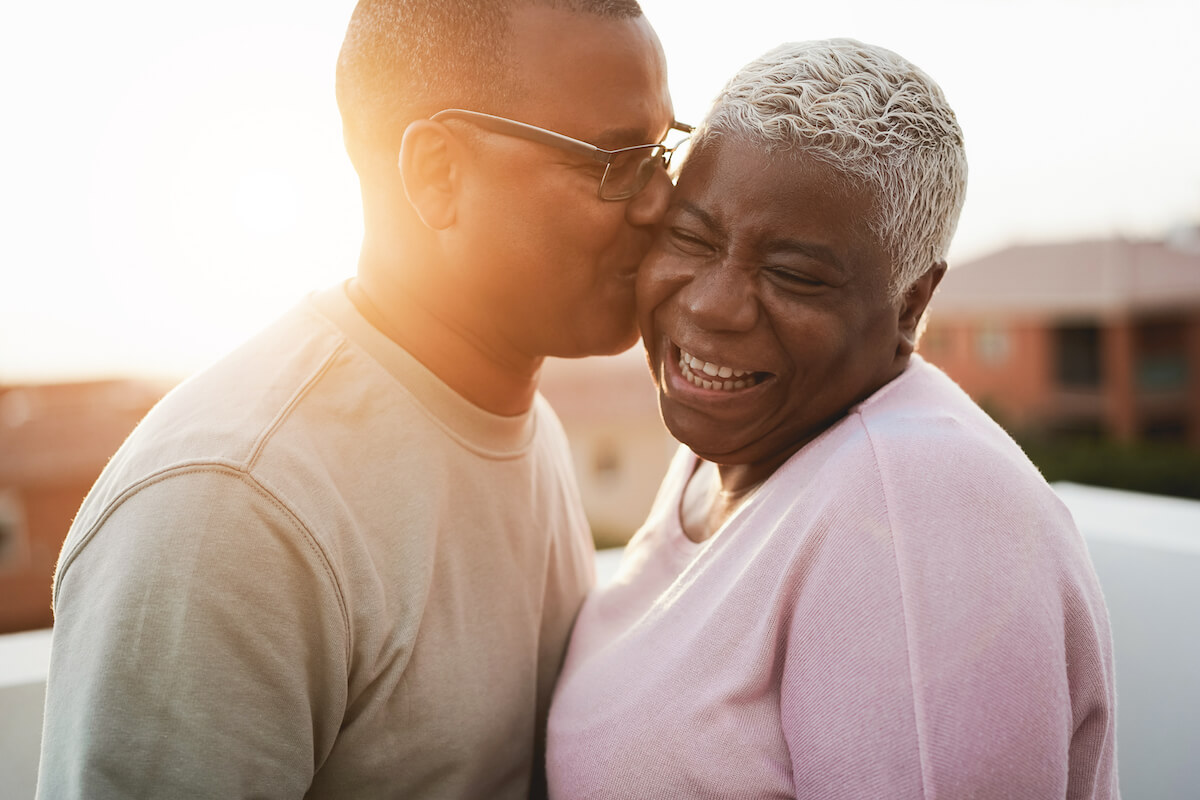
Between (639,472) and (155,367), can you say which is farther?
(639,472)

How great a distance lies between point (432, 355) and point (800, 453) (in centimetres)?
91

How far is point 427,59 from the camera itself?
2168 mm

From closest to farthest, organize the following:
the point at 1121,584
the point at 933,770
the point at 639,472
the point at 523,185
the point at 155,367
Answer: the point at 933,770 → the point at 523,185 → the point at 1121,584 → the point at 155,367 → the point at 639,472

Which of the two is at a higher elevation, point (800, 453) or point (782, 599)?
point (800, 453)

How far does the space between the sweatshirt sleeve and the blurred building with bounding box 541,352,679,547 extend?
26294mm

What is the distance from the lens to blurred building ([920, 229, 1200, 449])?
31.0 m

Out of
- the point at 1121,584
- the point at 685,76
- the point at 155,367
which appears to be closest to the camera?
the point at 685,76

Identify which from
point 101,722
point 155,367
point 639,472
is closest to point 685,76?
point 101,722

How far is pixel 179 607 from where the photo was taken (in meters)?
1.63

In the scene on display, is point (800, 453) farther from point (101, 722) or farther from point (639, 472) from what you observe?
point (639, 472)

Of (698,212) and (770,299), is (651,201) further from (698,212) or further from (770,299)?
(770,299)

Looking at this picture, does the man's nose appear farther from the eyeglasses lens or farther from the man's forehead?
the man's forehead

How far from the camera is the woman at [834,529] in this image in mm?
1428

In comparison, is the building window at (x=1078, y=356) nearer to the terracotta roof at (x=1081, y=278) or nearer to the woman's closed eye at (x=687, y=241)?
the terracotta roof at (x=1081, y=278)
